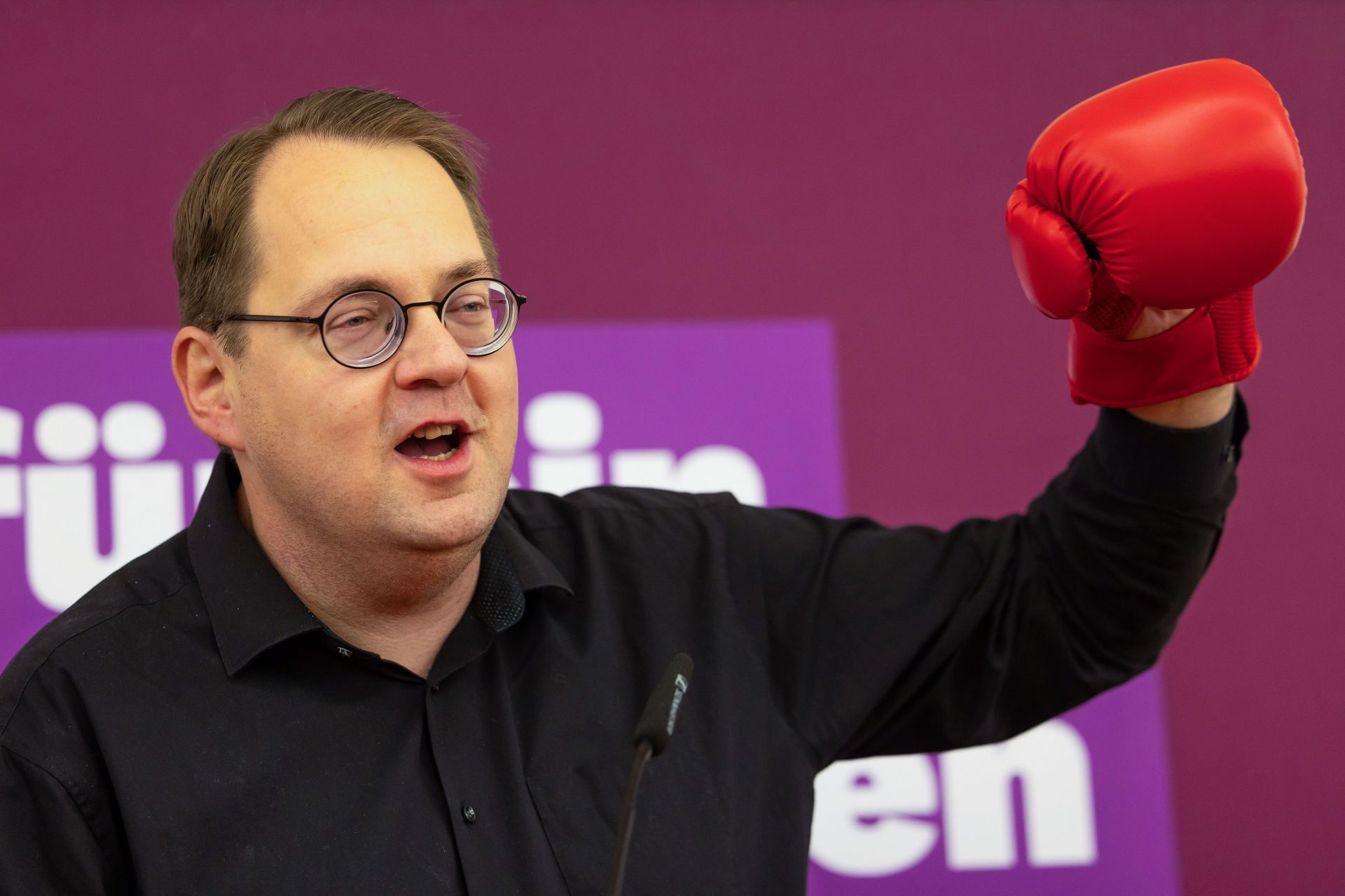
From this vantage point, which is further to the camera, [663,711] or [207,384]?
[207,384]

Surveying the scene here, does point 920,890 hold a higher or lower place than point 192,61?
lower

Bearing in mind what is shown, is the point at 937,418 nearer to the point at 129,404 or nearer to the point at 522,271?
the point at 522,271

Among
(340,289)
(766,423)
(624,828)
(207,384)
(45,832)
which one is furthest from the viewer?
(766,423)

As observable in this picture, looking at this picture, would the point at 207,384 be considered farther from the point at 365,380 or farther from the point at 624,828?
the point at 624,828

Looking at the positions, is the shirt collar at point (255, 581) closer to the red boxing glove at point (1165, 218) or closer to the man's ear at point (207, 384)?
the man's ear at point (207, 384)

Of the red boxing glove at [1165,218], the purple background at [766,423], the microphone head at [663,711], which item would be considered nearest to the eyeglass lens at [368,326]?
the microphone head at [663,711]

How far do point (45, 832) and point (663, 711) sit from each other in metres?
0.48

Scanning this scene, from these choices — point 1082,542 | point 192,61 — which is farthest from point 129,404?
point 1082,542

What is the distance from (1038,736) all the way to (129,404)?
4.16 feet

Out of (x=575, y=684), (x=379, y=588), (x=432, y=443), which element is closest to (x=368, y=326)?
(x=432, y=443)

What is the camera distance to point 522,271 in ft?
5.89

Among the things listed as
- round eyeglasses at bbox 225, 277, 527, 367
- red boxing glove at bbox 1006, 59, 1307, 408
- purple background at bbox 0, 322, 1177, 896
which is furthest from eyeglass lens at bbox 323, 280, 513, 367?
purple background at bbox 0, 322, 1177, 896

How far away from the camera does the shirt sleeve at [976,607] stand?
1.13m

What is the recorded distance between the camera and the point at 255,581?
3.58 ft
